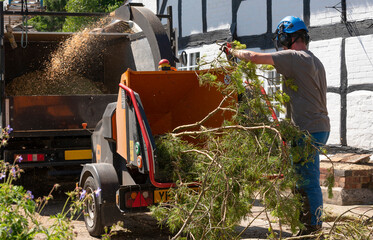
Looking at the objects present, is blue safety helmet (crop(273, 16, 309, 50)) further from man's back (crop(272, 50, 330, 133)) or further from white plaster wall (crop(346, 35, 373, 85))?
white plaster wall (crop(346, 35, 373, 85))

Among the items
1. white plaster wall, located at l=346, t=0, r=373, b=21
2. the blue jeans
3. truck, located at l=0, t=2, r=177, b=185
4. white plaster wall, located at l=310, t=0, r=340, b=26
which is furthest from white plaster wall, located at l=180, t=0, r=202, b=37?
the blue jeans

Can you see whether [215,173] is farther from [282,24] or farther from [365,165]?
[365,165]

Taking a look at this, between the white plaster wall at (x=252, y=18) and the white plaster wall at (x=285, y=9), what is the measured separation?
336 mm

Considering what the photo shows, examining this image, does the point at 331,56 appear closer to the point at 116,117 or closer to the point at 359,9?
the point at 359,9

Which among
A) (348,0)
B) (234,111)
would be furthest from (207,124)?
(348,0)

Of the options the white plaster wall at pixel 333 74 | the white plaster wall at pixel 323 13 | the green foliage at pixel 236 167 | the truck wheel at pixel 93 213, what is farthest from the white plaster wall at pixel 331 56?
the truck wheel at pixel 93 213

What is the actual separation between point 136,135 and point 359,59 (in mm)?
6494

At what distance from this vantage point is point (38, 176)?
821 cm

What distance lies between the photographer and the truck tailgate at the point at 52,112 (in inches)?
300

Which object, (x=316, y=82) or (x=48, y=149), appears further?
(x=48, y=149)

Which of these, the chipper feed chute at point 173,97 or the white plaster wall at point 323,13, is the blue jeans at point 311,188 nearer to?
the chipper feed chute at point 173,97

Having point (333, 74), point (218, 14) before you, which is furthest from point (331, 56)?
point (218, 14)

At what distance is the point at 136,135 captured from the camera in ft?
17.3

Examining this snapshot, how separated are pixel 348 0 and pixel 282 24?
5892 mm
